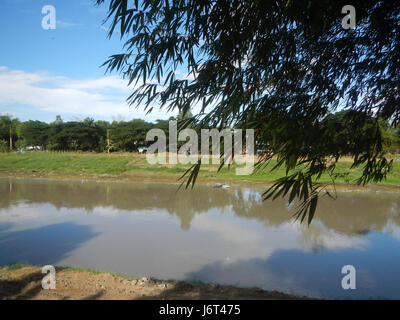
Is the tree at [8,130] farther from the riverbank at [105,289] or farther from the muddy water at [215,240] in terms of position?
the riverbank at [105,289]

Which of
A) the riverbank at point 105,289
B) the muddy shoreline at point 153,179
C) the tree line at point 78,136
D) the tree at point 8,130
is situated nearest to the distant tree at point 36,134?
the tree line at point 78,136

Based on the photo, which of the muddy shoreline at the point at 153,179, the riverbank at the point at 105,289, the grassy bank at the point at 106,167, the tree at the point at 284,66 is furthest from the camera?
the grassy bank at the point at 106,167

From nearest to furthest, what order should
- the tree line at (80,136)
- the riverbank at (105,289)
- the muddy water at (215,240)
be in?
1. the riverbank at (105,289)
2. the muddy water at (215,240)
3. the tree line at (80,136)

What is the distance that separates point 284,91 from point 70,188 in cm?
1414

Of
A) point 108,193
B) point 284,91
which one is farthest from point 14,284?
point 108,193

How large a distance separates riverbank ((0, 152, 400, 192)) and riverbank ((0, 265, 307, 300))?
11410 millimetres

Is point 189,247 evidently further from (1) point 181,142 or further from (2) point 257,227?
(1) point 181,142

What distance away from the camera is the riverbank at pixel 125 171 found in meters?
16.2

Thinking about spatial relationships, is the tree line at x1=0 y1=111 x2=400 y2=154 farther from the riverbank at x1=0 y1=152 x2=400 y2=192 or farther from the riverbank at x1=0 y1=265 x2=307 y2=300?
the riverbank at x1=0 y1=265 x2=307 y2=300

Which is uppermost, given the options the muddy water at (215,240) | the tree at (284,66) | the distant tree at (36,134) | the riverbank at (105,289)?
the distant tree at (36,134)

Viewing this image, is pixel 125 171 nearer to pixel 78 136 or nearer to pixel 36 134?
pixel 78 136

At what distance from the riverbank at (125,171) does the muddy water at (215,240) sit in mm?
4472

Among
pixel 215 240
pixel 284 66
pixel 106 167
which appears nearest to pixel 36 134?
pixel 106 167

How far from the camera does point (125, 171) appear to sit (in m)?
19.8
